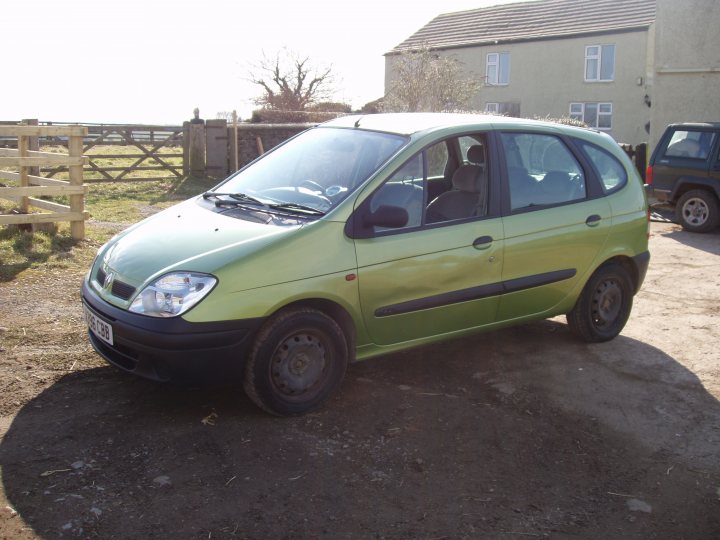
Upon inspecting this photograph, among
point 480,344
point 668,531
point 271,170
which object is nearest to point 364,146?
point 271,170

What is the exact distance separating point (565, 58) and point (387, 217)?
35.0 m

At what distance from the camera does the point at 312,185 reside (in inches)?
212

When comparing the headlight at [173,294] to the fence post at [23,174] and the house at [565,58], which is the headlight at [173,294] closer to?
the fence post at [23,174]

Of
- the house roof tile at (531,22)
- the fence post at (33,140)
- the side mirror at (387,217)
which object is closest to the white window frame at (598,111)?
the house roof tile at (531,22)

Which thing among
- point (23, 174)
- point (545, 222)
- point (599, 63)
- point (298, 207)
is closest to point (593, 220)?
point (545, 222)

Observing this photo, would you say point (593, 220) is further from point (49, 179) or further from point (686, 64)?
point (686, 64)

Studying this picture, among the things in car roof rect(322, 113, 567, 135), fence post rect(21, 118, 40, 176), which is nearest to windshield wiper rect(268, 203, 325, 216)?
car roof rect(322, 113, 567, 135)

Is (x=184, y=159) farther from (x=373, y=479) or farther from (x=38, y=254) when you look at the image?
(x=373, y=479)

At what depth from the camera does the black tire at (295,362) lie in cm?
462

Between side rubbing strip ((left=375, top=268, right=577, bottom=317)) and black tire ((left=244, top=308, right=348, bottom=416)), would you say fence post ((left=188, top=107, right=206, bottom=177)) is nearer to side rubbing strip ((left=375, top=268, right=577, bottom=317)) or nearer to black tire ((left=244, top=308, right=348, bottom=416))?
side rubbing strip ((left=375, top=268, right=577, bottom=317))

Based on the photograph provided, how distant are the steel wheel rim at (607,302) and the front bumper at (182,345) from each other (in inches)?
123

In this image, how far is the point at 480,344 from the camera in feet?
21.4

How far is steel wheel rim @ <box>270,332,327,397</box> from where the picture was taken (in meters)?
4.72

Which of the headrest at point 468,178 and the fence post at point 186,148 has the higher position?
the fence post at point 186,148
